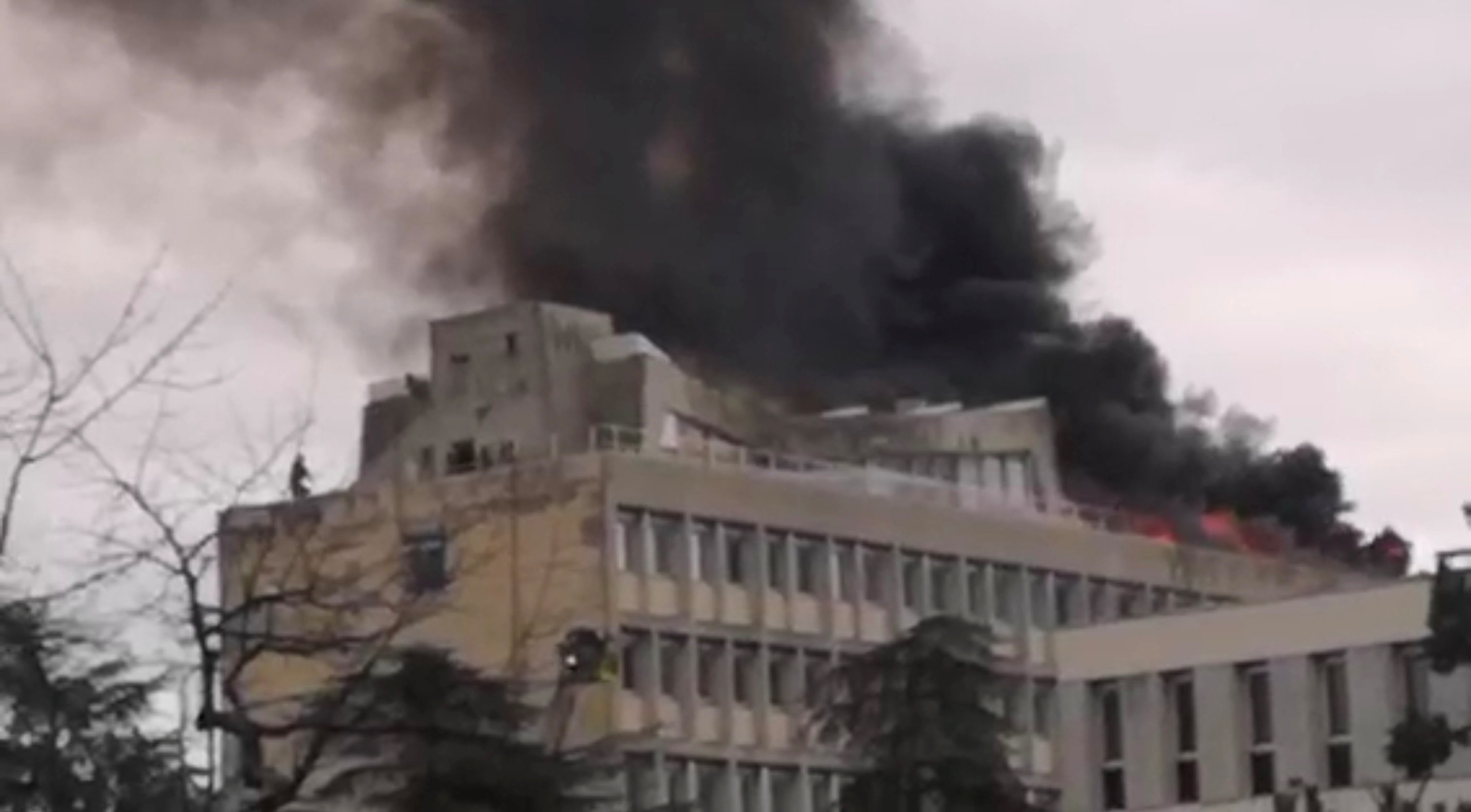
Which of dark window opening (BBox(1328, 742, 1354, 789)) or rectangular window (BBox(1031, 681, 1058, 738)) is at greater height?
rectangular window (BBox(1031, 681, 1058, 738))

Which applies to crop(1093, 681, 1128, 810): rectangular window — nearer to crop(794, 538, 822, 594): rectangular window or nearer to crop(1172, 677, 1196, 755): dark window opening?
crop(1172, 677, 1196, 755): dark window opening

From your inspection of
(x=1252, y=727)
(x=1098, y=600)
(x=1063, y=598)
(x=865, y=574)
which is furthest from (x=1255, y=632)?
(x=1098, y=600)

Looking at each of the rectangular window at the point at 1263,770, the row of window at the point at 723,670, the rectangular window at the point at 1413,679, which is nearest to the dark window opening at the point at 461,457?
the row of window at the point at 723,670

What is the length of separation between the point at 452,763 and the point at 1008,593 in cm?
4729

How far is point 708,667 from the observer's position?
9519 cm

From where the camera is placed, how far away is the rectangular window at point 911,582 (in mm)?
99188

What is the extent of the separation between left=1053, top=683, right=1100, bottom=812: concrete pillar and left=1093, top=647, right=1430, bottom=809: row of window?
209mm

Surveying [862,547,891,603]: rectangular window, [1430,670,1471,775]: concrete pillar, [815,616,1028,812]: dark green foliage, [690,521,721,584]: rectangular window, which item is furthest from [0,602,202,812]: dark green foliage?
[862,547,891,603]: rectangular window

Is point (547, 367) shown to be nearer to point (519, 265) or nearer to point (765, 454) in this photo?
point (765, 454)

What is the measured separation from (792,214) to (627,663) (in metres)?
46.2

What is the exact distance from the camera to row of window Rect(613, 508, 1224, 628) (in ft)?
308

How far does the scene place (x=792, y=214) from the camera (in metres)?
136

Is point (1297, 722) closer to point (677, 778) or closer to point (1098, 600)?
point (677, 778)

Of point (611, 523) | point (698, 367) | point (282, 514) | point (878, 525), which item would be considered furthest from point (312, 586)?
point (698, 367)
